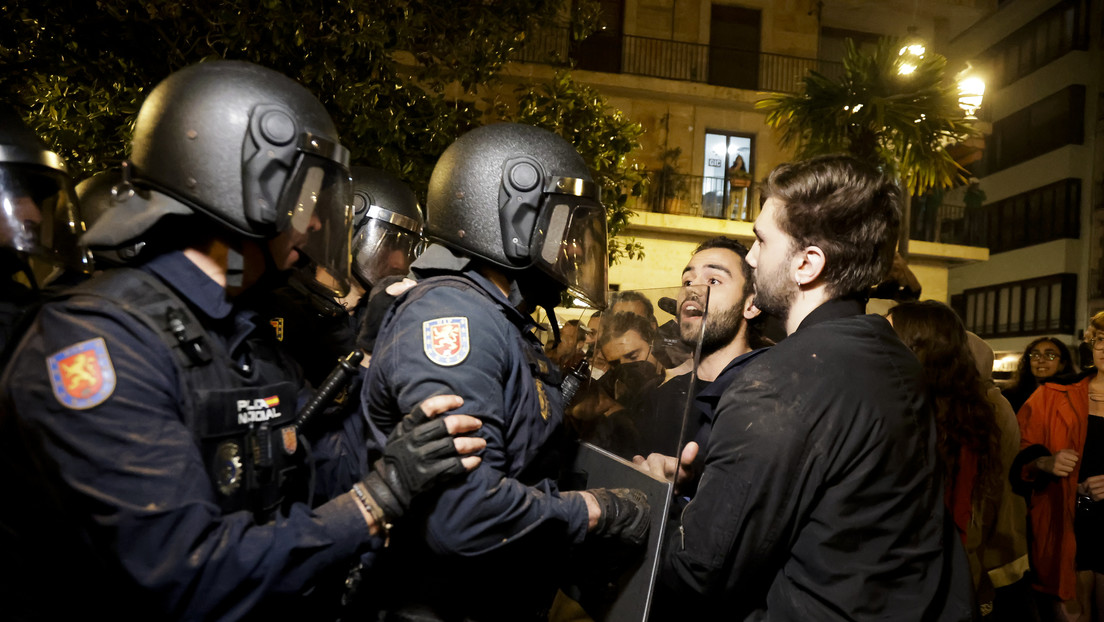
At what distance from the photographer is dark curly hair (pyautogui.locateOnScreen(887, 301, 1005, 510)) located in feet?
11.4

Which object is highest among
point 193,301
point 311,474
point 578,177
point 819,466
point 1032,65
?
point 1032,65

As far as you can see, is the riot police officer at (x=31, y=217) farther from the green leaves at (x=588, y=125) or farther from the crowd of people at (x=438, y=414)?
the green leaves at (x=588, y=125)

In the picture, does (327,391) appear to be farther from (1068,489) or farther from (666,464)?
(1068,489)

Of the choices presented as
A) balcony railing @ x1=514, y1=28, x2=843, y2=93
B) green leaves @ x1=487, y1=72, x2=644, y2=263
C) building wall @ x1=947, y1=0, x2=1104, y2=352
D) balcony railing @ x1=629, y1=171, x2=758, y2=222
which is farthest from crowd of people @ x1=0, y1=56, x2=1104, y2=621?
building wall @ x1=947, y1=0, x2=1104, y2=352

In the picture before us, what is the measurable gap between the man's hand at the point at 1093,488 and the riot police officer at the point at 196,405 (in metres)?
4.23

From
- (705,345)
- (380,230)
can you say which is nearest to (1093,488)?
(705,345)

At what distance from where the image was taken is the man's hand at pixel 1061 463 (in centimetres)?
447

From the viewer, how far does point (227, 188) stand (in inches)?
74.2

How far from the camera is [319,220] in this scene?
81.3 inches

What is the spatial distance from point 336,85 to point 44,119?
207 centimetres

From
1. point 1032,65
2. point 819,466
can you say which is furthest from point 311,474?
point 1032,65

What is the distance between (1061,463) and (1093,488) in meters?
0.20

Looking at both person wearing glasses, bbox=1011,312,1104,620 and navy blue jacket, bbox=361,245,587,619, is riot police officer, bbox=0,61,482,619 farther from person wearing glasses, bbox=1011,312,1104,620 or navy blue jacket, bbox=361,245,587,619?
person wearing glasses, bbox=1011,312,1104,620

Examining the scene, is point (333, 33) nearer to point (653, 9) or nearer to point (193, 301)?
point (193, 301)
